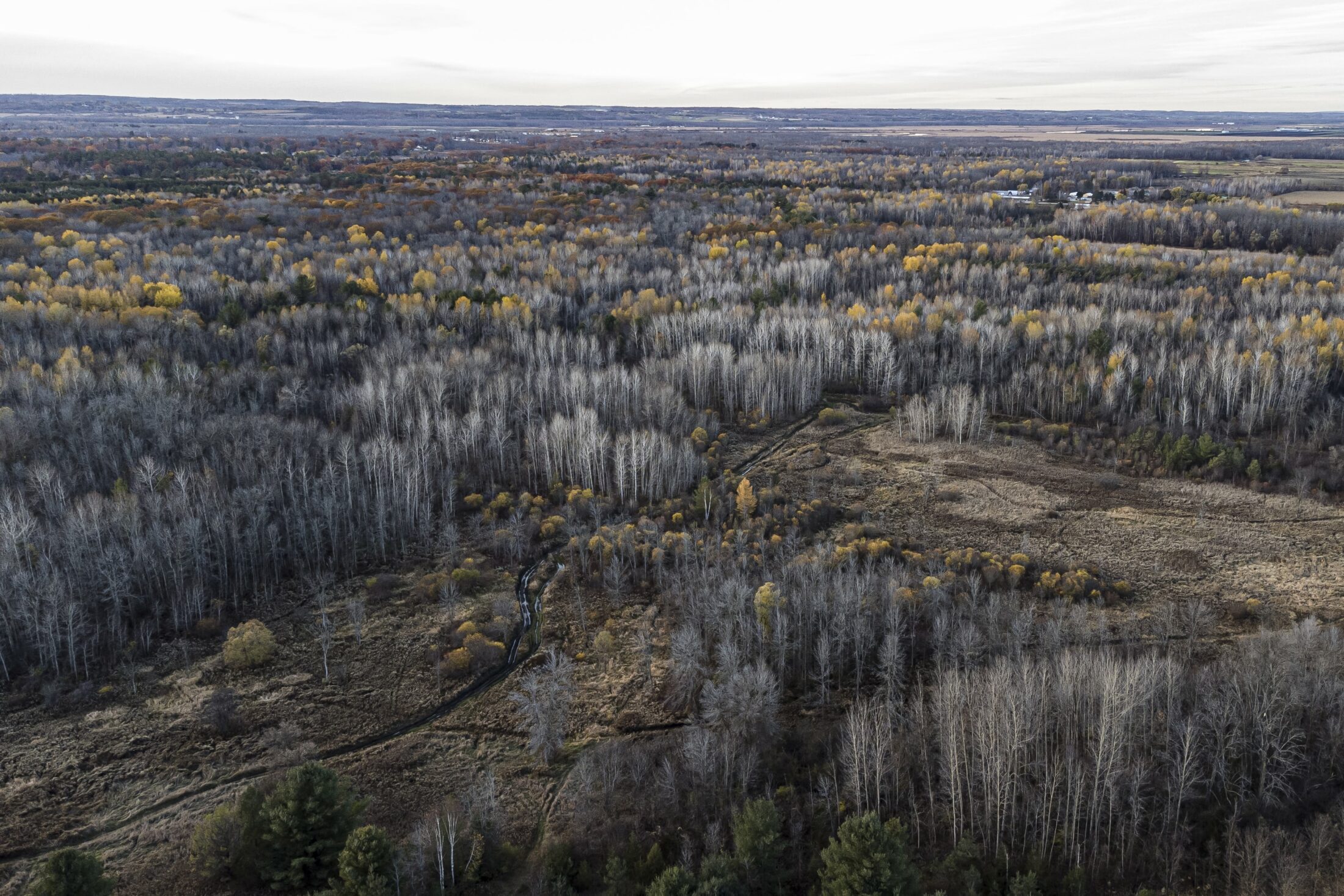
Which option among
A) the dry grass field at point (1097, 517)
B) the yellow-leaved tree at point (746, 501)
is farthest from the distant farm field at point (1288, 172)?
the yellow-leaved tree at point (746, 501)

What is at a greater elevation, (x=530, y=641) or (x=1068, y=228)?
(x=1068, y=228)

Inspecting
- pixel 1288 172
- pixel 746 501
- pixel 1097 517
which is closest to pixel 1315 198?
pixel 1288 172

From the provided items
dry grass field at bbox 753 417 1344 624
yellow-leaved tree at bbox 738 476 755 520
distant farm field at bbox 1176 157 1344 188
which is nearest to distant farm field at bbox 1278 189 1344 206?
distant farm field at bbox 1176 157 1344 188

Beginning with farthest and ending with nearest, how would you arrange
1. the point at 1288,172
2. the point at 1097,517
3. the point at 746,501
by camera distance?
the point at 1288,172
the point at 1097,517
the point at 746,501

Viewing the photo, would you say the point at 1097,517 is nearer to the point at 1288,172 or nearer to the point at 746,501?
the point at 746,501

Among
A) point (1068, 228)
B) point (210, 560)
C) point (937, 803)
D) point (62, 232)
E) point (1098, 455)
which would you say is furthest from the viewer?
point (1068, 228)

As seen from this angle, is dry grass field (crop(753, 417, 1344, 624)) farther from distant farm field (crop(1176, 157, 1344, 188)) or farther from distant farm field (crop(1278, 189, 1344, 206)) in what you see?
distant farm field (crop(1176, 157, 1344, 188))

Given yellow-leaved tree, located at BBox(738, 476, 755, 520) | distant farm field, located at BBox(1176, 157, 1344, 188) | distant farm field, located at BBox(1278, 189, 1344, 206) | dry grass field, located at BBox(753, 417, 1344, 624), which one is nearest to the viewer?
dry grass field, located at BBox(753, 417, 1344, 624)

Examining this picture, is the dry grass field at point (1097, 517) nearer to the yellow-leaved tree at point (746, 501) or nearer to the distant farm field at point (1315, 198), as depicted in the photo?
the yellow-leaved tree at point (746, 501)

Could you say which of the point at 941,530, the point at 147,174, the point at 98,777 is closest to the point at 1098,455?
the point at 941,530

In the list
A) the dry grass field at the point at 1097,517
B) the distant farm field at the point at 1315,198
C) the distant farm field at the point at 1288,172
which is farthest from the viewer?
the distant farm field at the point at 1288,172

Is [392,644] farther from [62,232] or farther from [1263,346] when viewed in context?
[62,232]
